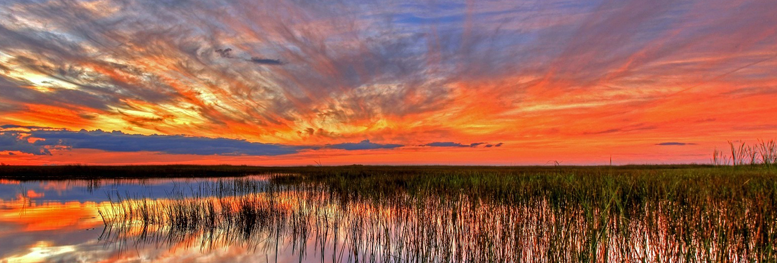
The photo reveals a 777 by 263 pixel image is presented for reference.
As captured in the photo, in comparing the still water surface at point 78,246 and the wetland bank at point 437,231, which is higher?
the wetland bank at point 437,231

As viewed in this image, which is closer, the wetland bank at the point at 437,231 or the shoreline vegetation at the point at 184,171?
the wetland bank at the point at 437,231

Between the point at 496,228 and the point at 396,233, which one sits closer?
the point at 496,228

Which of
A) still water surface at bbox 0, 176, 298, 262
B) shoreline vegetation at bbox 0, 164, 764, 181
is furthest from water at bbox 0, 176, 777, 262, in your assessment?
shoreline vegetation at bbox 0, 164, 764, 181

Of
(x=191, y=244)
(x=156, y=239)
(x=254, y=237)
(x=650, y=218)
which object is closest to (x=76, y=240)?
(x=156, y=239)

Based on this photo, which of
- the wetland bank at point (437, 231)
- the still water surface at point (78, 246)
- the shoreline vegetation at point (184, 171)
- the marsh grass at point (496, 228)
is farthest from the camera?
the shoreline vegetation at point (184, 171)

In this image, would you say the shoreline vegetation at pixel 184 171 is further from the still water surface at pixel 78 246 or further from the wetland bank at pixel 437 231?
the still water surface at pixel 78 246

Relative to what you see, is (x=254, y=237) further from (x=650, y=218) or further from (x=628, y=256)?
(x=650, y=218)

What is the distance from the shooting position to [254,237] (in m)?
10.3

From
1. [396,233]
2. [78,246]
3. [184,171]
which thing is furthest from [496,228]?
[184,171]

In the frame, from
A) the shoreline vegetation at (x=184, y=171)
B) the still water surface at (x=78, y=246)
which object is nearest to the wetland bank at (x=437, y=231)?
the still water surface at (x=78, y=246)

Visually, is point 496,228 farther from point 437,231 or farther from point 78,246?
point 78,246

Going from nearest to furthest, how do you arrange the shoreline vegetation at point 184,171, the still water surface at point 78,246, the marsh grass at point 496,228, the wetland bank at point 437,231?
the marsh grass at point 496,228 → the wetland bank at point 437,231 → the still water surface at point 78,246 → the shoreline vegetation at point 184,171

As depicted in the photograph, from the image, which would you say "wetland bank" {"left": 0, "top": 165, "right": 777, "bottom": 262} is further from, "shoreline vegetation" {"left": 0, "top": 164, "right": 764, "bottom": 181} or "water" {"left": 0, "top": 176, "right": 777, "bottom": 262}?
"shoreline vegetation" {"left": 0, "top": 164, "right": 764, "bottom": 181}

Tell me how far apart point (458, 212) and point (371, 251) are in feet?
10.6
